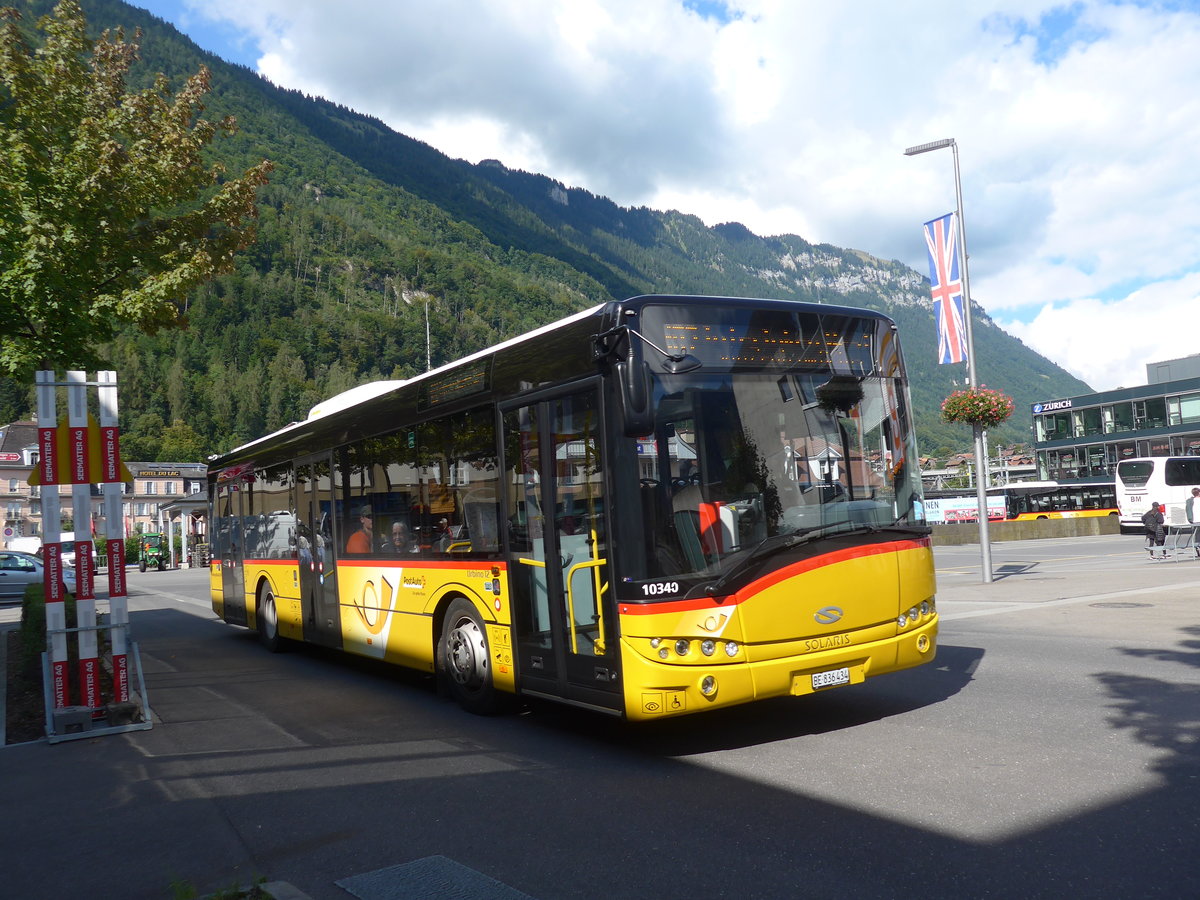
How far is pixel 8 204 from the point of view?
456 inches

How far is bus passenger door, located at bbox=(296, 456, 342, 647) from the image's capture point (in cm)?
1145

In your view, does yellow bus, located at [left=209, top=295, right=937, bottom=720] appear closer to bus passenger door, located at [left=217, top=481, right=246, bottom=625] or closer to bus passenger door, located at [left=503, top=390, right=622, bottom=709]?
bus passenger door, located at [left=503, top=390, right=622, bottom=709]

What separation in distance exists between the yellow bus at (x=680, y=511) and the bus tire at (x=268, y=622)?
232 inches

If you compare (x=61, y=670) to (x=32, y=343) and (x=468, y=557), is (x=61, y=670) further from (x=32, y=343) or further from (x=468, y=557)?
(x=32, y=343)

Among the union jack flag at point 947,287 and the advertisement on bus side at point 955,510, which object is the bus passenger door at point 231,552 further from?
the advertisement on bus side at point 955,510

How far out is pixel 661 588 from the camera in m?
6.15

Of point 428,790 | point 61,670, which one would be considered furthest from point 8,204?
point 428,790

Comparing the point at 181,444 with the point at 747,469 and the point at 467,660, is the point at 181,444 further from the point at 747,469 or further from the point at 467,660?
the point at 747,469

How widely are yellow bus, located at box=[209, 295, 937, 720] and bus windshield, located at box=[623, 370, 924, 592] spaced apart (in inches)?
0.5

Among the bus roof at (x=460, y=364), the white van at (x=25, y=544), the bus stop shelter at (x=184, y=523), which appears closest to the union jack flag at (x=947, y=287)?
the bus roof at (x=460, y=364)

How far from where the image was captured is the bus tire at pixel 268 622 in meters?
13.8

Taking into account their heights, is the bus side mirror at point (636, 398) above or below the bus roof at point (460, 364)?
below

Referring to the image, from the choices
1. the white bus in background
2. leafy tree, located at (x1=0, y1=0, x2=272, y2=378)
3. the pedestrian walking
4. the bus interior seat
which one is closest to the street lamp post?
the pedestrian walking

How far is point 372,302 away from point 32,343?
189 meters
